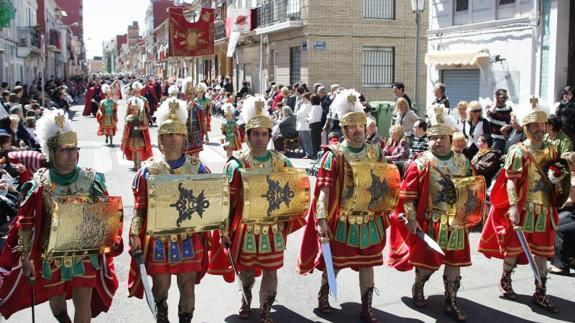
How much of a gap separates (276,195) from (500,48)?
38.9 feet

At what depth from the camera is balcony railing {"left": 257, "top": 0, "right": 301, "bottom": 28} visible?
82.0ft

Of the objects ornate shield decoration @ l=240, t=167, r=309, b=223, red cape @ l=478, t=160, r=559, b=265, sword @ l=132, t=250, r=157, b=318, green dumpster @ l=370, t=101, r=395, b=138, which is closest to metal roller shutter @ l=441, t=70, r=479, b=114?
green dumpster @ l=370, t=101, r=395, b=138

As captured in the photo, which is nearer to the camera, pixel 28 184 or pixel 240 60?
pixel 28 184

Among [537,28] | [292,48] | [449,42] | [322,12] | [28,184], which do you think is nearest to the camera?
[28,184]

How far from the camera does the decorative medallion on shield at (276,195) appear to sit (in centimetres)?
505

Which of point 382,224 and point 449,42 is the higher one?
point 449,42

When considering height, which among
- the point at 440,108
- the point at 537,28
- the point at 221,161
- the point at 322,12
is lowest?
the point at 221,161

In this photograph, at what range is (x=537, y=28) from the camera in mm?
13969

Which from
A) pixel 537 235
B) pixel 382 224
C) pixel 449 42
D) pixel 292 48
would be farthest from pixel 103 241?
pixel 292 48

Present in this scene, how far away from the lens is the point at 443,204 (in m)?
5.41

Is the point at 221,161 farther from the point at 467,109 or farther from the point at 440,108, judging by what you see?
the point at 440,108

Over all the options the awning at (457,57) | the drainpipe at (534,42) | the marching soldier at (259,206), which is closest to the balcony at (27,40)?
the awning at (457,57)

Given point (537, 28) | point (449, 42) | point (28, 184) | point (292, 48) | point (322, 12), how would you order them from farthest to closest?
1. point (292, 48)
2. point (322, 12)
3. point (449, 42)
4. point (537, 28)
5. point (28, 184)

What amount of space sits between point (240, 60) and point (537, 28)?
22858 millimetres
